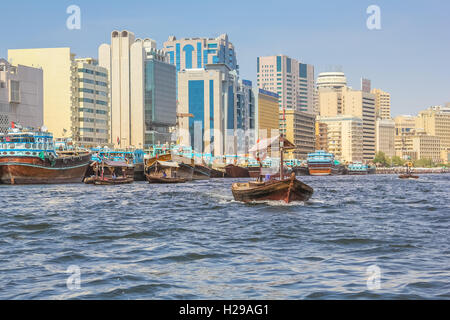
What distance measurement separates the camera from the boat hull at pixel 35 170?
96.5m

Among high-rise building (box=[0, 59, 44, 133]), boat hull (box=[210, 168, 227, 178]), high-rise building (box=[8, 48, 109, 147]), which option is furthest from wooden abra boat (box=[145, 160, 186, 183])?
boat hull (box=[210, 168, 227, 178])

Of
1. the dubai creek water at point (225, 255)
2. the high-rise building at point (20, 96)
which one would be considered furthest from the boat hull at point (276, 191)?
the high-rise building at point (20, 96)

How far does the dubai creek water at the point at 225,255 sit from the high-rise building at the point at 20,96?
112685 mm

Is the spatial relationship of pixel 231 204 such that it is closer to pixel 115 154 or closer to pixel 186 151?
pixel 115 154

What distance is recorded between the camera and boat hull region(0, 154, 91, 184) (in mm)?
96519

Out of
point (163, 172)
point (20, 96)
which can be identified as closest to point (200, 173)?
point (163, 172)

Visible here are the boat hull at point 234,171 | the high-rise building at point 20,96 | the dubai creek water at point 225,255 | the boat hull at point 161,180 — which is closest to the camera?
the dubai creek water at point 225,255

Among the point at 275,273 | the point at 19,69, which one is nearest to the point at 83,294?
the point at 275,273

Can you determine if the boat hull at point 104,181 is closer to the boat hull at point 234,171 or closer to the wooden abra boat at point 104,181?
the wooden abra boat at point 104,181

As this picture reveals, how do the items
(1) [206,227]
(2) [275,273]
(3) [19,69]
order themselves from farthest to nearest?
(3) [19,69] → (1) [206,227] → (2) [275,273]

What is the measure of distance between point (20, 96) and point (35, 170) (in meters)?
61.9

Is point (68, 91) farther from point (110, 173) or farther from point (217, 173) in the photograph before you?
point (110, 173)
